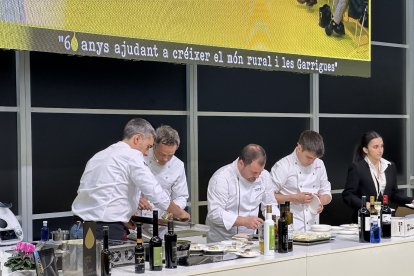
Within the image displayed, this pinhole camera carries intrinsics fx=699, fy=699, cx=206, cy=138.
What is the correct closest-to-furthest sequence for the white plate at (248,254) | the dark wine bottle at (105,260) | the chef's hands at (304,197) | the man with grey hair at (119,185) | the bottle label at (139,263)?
the dark wine bottle at (105,260) → the bottle label at (139,263) → the white plate at (248,254) → the man with grey hair at (119,185) → the chef's hands at (304,197)

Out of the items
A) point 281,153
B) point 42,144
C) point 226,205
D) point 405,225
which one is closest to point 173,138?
point 226,205

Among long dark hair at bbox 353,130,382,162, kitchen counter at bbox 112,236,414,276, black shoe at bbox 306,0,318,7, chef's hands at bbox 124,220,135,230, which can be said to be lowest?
kitchen counter at bbox 112,236,414,276

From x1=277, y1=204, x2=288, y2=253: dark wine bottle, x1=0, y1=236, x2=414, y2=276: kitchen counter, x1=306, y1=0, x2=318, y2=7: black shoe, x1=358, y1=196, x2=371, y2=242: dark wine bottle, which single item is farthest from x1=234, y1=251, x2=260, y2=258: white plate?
x1=306, y1=0, x2=318, y2=7: black shoe

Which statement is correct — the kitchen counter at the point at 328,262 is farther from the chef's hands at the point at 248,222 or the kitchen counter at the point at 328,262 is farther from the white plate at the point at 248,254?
the chef's hands at the point at 248,222

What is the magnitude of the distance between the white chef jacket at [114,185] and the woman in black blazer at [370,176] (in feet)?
5.27

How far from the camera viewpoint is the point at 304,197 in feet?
15.5

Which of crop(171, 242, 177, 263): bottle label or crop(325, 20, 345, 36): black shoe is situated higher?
crop(325, 20, 345, 36): black shoe

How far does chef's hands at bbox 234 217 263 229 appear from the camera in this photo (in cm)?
401

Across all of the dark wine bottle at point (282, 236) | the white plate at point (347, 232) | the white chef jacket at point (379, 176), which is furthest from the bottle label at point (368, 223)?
the white chef jacket at point (379, 176)

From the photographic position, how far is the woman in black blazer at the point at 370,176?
4930mm

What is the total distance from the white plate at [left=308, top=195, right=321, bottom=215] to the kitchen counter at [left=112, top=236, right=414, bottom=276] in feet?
2.74

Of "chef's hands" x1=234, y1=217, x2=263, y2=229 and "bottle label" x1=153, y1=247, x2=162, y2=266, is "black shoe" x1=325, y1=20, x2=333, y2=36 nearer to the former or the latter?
"chef's hands" x1=234, y1=217, x2=263, y2=229

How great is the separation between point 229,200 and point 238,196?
61 millimetres

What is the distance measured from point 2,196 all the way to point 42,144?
0.45 metres
